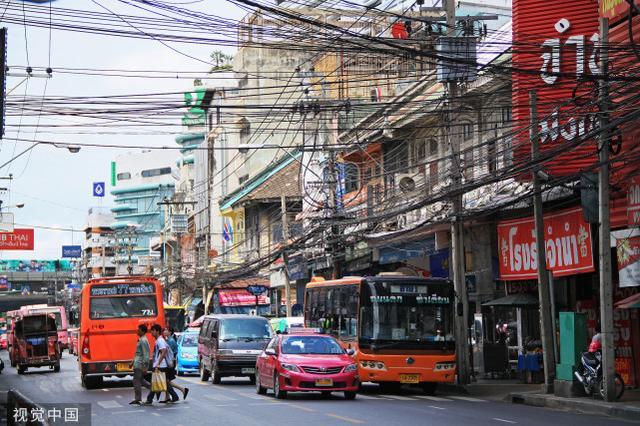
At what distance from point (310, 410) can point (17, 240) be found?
186ft

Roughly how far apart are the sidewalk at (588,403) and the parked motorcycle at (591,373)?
256 mm

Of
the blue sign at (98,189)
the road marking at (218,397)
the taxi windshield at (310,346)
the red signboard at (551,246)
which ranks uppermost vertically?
the blue sign at (98,189)

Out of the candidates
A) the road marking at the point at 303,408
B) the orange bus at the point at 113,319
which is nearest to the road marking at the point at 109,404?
the road marking at the point at 303,408

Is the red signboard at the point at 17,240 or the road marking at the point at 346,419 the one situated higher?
the red signboard at the point at 17,240

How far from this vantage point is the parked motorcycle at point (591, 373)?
85.5 ft

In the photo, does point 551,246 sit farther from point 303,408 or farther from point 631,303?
point 303,408

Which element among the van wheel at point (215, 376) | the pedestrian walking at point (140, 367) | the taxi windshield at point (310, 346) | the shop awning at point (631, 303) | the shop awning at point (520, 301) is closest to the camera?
the shop awning at point (631, 303)

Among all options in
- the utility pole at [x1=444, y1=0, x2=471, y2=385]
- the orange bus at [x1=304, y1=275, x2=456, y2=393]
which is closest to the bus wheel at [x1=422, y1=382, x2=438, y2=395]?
the orange bus at [x1=304, y1=275, x2=456, y2=393]

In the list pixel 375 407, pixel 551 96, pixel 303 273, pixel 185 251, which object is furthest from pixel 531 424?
pixel 185 251

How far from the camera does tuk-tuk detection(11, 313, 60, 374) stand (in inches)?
2029

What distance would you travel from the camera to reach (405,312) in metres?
31.7

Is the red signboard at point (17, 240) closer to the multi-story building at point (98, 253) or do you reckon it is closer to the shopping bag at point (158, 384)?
the shopping bag at point (158, 384)

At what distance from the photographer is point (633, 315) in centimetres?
3012

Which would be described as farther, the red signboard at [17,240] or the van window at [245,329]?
the red signboard at [17,240]
